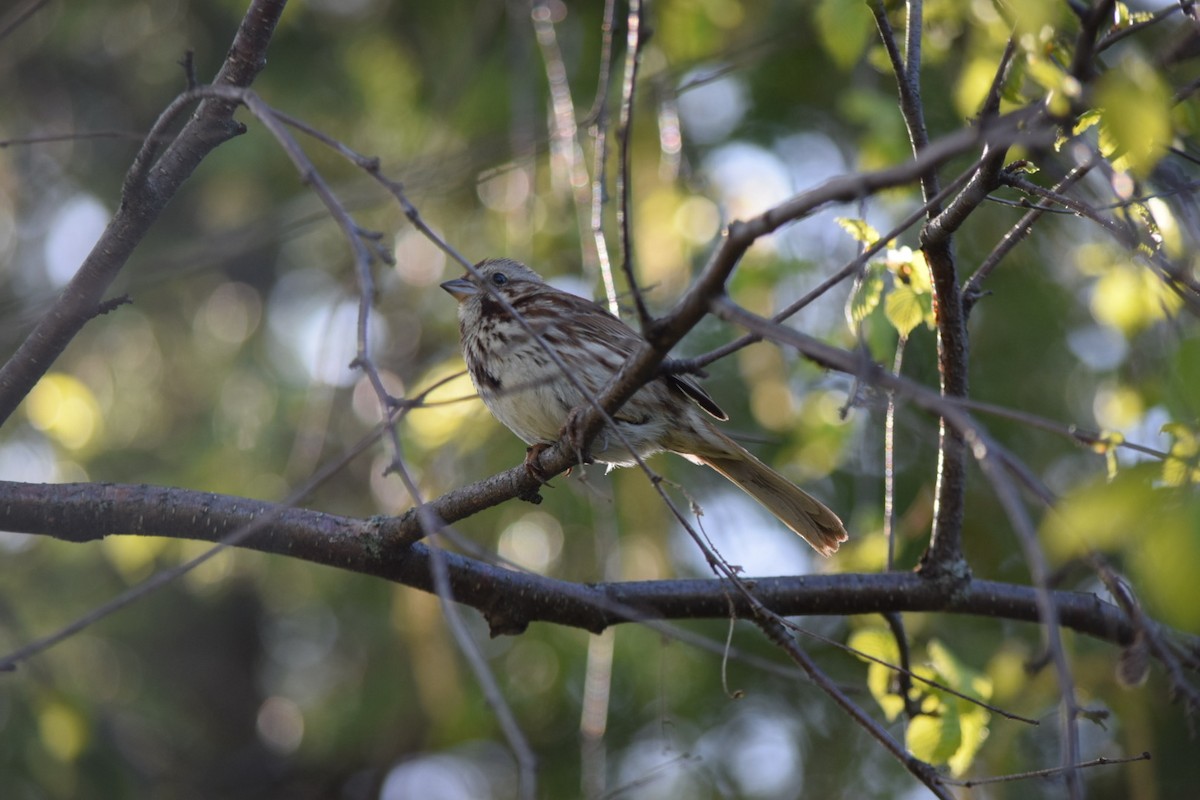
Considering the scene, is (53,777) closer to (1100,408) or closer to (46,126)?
(1100,408)

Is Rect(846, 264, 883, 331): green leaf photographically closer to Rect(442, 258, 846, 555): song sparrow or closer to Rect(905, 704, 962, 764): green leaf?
Rect(442, 258, 846, 555): song sparrow

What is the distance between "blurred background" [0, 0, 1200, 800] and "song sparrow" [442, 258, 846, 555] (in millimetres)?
209

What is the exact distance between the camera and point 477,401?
4.89m

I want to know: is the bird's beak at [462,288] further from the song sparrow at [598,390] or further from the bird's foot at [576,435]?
the bird's foot at [576,435]

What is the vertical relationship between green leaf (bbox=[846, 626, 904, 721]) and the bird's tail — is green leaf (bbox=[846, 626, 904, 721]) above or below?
below

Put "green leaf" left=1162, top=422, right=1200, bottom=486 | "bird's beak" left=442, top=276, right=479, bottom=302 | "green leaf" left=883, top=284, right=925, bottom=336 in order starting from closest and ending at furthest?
"green leaf" left=1162, top=422, right=1200, bottom=486 → "green leaf" left=883, top=284, right=925, bottom=336 → "bird's beak" left=442, top=276, right=479, bottom=302

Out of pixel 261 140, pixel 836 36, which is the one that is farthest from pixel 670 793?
pixel 261 140

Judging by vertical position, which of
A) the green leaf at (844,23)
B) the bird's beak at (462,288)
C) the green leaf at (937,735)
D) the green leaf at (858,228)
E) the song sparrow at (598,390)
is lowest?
the green leaf at (937,735)

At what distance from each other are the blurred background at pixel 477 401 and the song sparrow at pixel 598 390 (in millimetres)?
209

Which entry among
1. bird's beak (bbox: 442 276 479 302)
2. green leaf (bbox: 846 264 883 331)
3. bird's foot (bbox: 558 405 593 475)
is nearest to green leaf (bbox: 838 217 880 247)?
green leaf (bbox: 846 264 883 331)

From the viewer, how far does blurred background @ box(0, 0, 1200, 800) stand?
14.3 feet

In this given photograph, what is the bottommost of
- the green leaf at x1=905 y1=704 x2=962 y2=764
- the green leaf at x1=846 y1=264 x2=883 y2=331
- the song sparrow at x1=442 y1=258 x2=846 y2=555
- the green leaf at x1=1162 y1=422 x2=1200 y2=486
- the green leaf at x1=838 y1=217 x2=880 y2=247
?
the green leaf at x1=1162 y1=422 x2=1200 y2=486

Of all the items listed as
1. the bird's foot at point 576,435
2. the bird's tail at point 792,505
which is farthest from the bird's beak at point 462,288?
the bird's foot at point 576,435

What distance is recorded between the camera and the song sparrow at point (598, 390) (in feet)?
12.6
